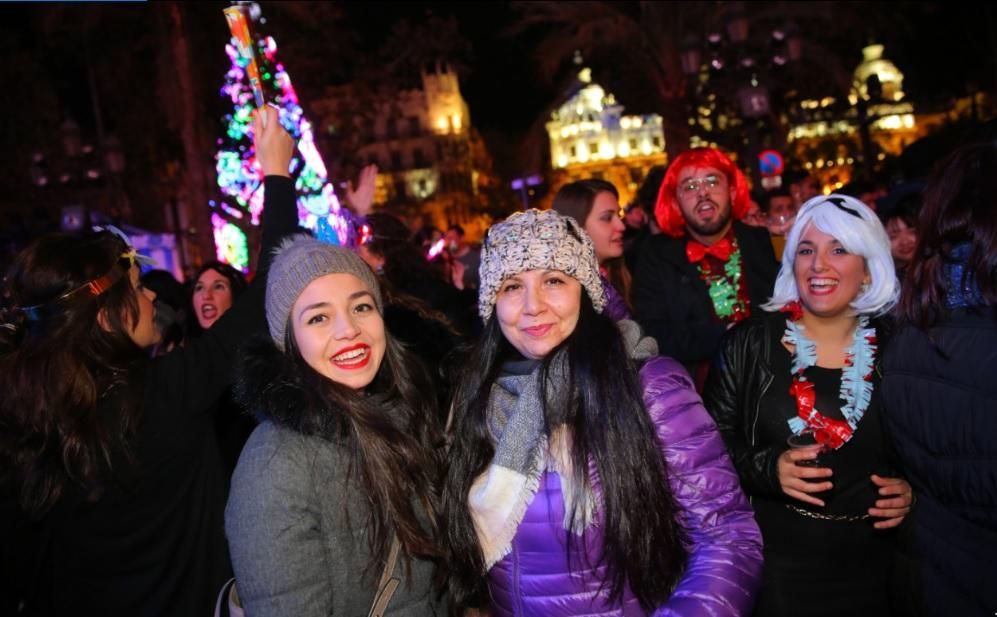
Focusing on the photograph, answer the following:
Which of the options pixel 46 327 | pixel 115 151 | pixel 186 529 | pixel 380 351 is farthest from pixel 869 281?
pixel 115 151

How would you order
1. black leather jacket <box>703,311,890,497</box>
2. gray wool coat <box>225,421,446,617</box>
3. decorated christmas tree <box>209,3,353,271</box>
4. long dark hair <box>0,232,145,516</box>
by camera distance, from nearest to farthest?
gray wool coat <box>225,421,446,617</box>
long dark hair <box>0,232,145,516</box>
black leather jacket <box>703,311,890,497</box>
decorated christmas tree <box>209,3,353,271</box>

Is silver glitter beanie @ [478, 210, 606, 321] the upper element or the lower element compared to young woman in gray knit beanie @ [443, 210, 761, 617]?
upper

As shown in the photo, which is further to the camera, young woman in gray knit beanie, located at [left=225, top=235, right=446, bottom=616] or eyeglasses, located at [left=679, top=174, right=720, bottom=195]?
eyeglasses, located at [left=679, top=174, right=720, bottom=195]

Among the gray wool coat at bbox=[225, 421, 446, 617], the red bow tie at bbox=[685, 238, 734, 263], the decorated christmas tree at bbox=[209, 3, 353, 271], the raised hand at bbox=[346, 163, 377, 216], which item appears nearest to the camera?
the gray wool coat at bbox=[225, 421, 446, 617]

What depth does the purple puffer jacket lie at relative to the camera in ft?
6.93

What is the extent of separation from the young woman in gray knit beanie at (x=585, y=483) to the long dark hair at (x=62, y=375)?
1.26m

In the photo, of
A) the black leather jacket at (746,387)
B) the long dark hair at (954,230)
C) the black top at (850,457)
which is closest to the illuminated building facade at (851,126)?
the black leather jacket at (746,387)

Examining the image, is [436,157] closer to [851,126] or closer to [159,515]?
[851,126]

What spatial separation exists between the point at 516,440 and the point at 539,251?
633 millimetres

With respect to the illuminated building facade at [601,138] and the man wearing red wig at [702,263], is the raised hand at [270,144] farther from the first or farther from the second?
the illuminated building facade at [601,138]

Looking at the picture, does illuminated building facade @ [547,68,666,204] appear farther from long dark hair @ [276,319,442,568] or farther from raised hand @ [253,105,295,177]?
long dark hair @ [276,319,442,568]

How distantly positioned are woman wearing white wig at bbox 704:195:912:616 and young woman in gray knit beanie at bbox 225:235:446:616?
4.57 ft

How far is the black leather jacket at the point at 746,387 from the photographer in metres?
2.97

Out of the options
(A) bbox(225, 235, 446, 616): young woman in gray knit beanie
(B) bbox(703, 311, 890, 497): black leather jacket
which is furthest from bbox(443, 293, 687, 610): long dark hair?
(B) bbox(703, 311, 890, 497): black leather jacket
